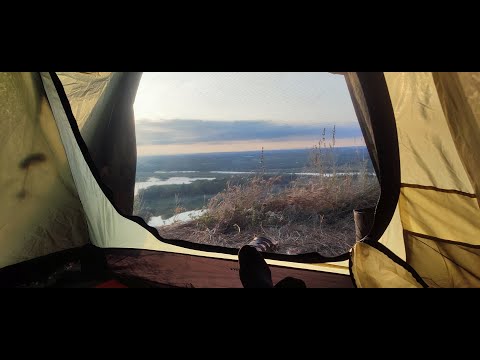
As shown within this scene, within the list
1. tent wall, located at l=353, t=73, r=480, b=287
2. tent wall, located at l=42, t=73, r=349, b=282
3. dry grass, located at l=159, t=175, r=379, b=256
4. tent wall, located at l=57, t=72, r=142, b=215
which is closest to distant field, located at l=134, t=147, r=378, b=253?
dry grass, located at l=159, t=175, r=379, b=256

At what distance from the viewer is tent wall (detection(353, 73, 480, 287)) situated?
89cm

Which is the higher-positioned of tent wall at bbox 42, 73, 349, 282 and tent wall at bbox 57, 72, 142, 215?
tent wall at bbox 57, 72, 142, 215

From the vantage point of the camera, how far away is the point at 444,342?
82 centimetres

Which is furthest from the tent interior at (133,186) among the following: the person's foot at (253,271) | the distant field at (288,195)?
the distant field at (288,195)

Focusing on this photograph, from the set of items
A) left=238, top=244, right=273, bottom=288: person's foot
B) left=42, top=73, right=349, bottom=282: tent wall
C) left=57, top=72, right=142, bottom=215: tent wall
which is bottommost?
left=238, top=244, right=273, bottom=288: person's foot

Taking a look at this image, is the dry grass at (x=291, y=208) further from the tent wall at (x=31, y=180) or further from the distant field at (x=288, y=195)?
the tent wall at (x=31, y=180)

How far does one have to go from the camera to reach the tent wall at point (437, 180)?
0.89 meters

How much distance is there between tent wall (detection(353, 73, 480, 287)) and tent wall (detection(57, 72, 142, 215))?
50.6 inches

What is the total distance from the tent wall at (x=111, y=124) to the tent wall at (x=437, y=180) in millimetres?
1286

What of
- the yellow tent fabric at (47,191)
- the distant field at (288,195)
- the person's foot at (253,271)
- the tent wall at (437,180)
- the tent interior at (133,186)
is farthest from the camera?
the distant field at (288,195)

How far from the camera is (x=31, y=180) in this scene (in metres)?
1.41

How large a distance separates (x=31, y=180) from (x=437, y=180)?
163 cm

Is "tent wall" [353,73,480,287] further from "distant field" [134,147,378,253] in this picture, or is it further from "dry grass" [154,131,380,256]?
"dry grass" [154,131,380,256]
